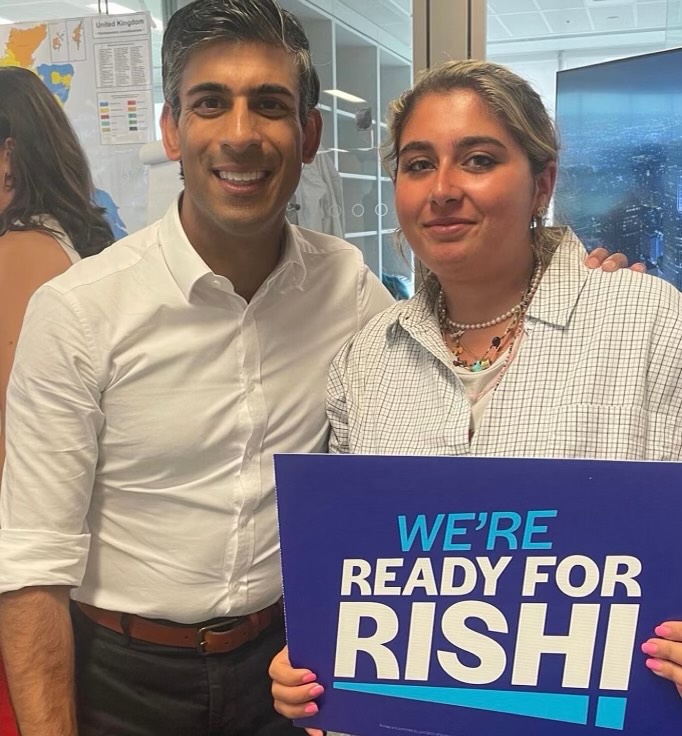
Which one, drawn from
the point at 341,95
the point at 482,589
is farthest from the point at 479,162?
the point at 341,95

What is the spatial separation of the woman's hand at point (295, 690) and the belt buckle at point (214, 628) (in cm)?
30

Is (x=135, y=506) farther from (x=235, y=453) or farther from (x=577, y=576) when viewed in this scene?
(x=577, y=576)

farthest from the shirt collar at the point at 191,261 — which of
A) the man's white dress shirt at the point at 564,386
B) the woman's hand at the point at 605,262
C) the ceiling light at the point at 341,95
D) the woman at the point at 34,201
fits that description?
the ceiling light at the point at 341,95

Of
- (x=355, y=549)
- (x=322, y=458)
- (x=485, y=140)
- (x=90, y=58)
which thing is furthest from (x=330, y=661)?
(x=90, y=58)

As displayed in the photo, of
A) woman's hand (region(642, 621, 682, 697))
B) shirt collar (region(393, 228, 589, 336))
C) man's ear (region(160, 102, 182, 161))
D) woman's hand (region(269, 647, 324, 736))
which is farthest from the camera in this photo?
man's ear (region(160, 102, 182, 161))

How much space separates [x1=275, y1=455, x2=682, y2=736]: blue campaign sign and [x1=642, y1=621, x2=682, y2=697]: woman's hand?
0.04ft

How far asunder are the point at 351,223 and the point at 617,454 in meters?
1.50

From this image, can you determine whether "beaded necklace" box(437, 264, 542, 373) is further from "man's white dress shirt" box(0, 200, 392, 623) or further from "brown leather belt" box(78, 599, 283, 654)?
"brown leather belt" box(78, 599, 283, 654)

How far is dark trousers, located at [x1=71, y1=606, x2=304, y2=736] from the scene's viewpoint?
1.29 m

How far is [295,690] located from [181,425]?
466 mm

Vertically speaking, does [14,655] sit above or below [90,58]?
below

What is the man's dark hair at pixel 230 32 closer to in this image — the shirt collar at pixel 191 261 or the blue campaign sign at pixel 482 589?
the shirt collar at pixel 191 261

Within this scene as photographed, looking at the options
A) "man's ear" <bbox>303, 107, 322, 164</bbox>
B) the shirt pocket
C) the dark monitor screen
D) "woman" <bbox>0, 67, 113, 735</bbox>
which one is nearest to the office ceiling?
the dark monitor screen

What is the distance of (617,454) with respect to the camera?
99cm
